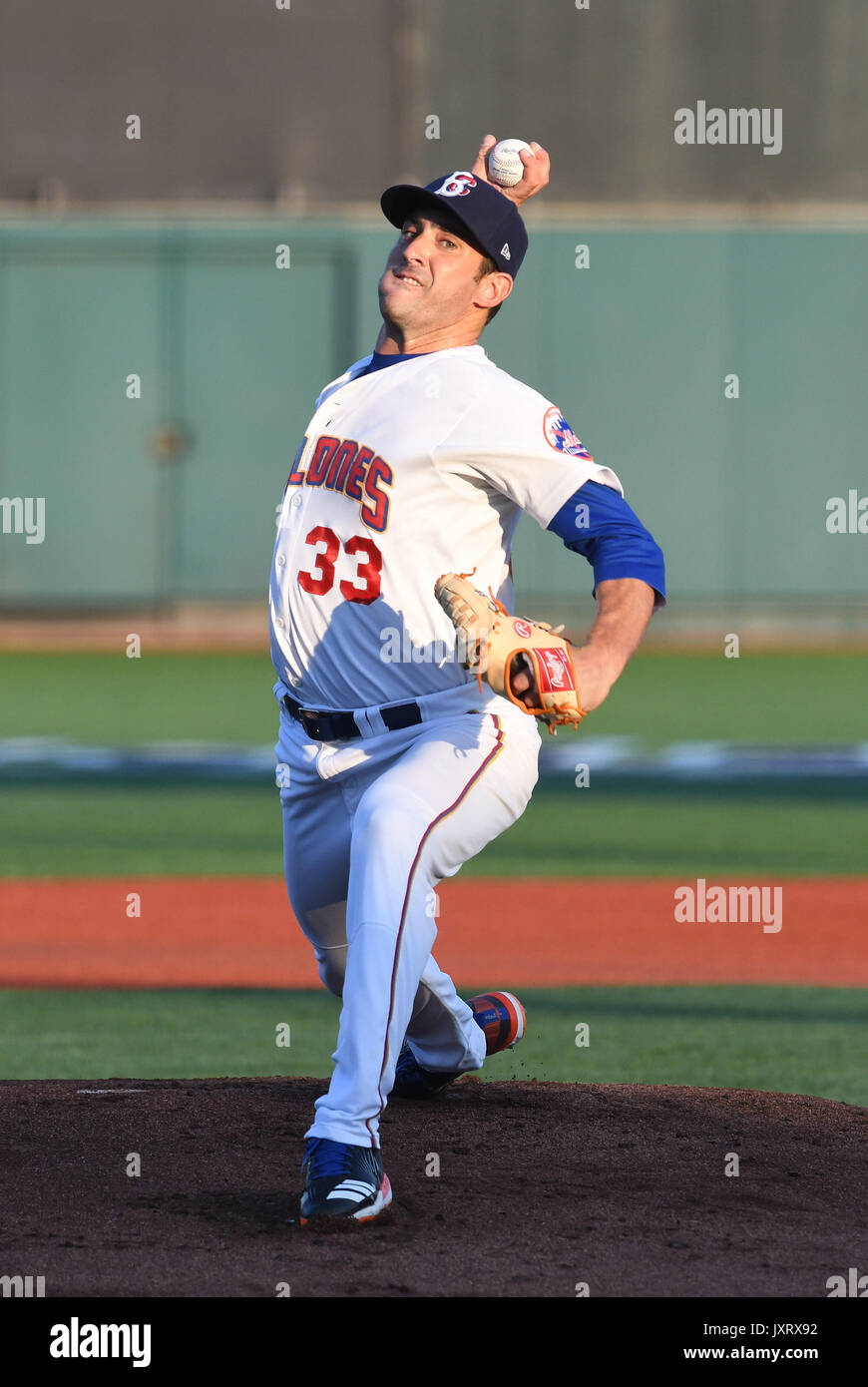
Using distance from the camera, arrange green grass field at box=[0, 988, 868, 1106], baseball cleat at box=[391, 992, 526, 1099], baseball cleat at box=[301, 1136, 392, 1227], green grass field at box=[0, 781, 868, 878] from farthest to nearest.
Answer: green grass field at box=[0, 781, 868, 878]
green grass field at box=[0, 988, 868, 1106]
baseball cleat at box=[391, 992, 526, 1099]
baseball cleat at box=[301, 1136, 392, 1227]

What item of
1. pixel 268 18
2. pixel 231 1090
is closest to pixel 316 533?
pixel 231 1090

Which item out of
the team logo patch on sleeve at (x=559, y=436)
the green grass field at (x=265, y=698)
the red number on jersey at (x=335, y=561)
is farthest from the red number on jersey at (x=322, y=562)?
the green grass field at (x=265, y=698)

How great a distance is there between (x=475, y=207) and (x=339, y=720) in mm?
1189

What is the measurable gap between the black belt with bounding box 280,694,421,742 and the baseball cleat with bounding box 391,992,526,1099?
1068 millimetres

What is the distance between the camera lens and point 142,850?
1025 centimetres

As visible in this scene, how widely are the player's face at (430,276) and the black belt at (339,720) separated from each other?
888 mm

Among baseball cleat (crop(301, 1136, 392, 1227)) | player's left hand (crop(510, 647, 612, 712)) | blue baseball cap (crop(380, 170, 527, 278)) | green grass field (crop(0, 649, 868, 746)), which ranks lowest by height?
green grass field (crop(0, 649, 868, 746))

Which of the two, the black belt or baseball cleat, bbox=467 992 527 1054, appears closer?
the black belt

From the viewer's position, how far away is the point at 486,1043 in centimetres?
486

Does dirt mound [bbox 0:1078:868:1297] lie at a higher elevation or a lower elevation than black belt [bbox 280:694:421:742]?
lower

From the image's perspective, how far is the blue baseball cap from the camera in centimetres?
412

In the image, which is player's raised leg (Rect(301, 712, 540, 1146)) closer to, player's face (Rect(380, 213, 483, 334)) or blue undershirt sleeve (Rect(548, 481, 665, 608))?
blue undershirt sleeve (Rect(548, 481, 665, 608))
